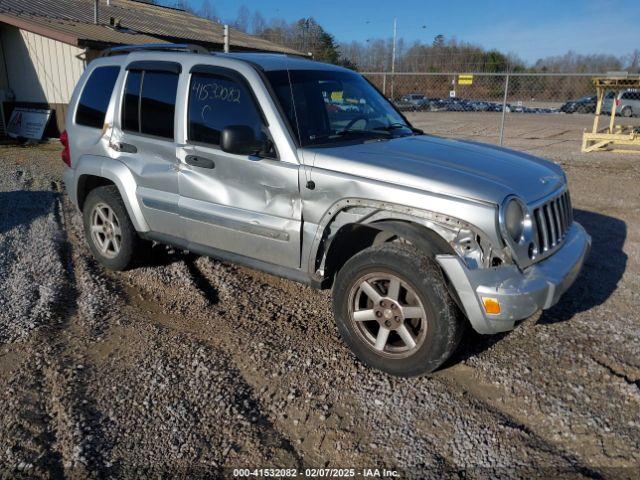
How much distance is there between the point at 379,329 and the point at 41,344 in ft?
7.89

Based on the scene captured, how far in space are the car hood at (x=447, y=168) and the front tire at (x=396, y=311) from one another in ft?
1.47

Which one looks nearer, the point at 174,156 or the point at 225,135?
the point at 225,135

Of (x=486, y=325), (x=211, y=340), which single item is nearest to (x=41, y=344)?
(x=211, y=340)

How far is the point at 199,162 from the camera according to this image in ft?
13.8

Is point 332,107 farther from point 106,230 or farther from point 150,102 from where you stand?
point 106,230

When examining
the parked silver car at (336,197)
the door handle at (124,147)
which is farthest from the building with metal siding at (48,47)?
the parked silver car at (336,197)

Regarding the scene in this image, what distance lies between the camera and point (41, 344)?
152 inches

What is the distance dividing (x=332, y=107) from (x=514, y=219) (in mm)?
→ 1826

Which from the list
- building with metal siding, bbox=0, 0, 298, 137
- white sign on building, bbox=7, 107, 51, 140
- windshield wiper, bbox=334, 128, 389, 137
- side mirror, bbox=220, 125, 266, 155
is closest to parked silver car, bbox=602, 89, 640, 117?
building with metal siding, bbox=0, 0, 298, 137

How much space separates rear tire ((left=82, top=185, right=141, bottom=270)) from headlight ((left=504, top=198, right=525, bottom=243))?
11.1 ft

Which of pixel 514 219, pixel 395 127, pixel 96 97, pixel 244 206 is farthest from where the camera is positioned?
pixel 96 97

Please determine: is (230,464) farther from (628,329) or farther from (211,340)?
(628,329)

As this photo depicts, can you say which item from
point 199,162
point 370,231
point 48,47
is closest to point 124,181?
point 199,162

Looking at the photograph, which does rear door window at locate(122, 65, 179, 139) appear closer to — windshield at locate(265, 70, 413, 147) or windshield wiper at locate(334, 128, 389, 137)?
windshield at locate(265, 70, 413, 147)
